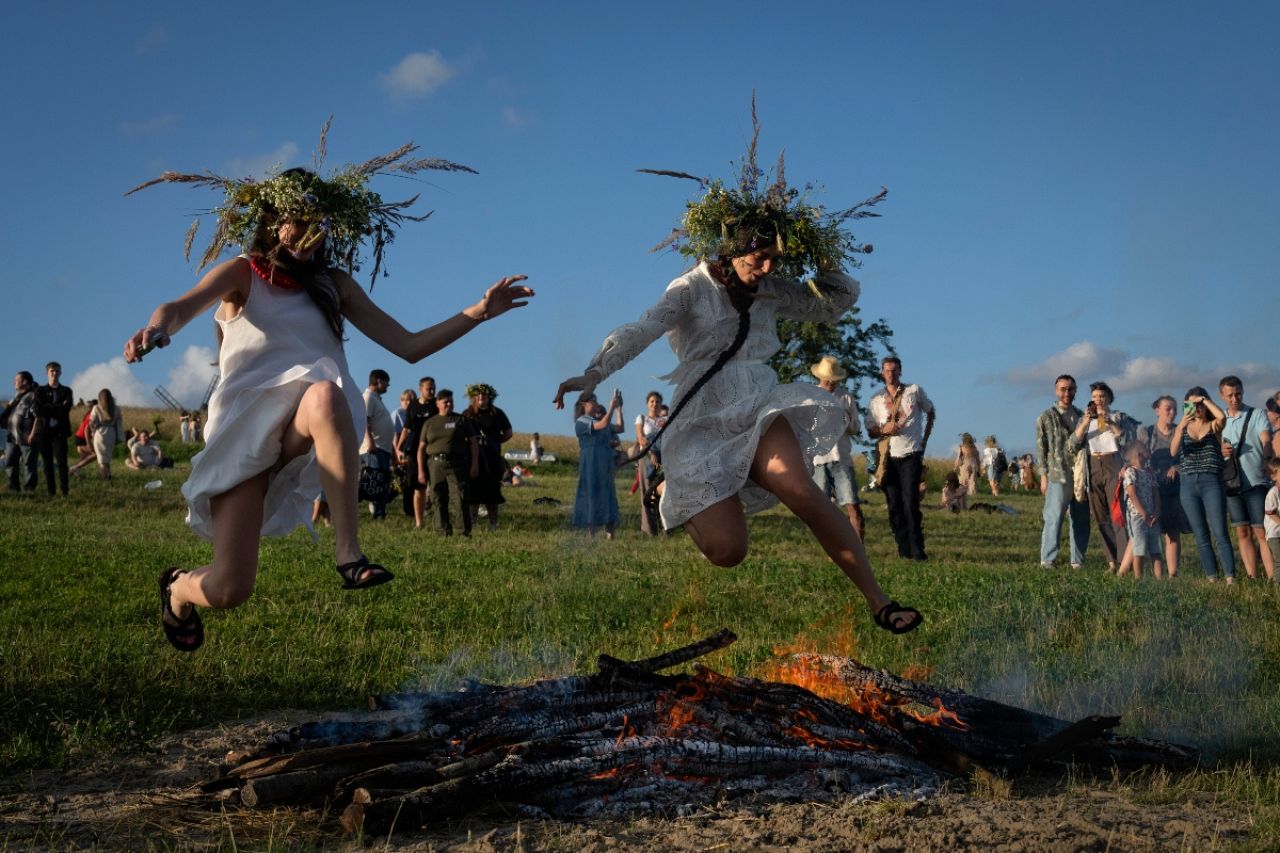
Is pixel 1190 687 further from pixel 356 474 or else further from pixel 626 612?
pixel 356 474

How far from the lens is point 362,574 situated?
4766 mm

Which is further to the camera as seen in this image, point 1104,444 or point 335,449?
point 1104,444

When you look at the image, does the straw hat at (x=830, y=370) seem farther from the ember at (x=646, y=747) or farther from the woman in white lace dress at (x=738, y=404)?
the ember at (x=646, y=747)

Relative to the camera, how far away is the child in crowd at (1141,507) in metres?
12.4

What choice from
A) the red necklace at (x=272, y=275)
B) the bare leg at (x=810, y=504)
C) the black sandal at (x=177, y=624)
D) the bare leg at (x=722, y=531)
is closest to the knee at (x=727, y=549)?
the bare leg at (x=722, y=531)

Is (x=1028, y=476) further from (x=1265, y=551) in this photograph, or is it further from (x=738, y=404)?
(x=738, y=404)

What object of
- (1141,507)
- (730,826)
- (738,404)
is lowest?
(730,826)

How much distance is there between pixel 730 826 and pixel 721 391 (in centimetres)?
258

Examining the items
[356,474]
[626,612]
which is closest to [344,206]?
[356,474]

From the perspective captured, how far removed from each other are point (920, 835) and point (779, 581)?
7094mm

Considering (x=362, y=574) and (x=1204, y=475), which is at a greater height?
(x=1204, y=475)

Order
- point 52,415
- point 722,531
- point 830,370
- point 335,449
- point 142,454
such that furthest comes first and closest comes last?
point 142,454
point 52,415
point 830,370
point 722,531
point 335,449

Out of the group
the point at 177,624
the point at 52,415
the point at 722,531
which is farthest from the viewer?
the point at 52,415

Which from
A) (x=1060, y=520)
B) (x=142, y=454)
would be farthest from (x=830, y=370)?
(x=142, y=454)
